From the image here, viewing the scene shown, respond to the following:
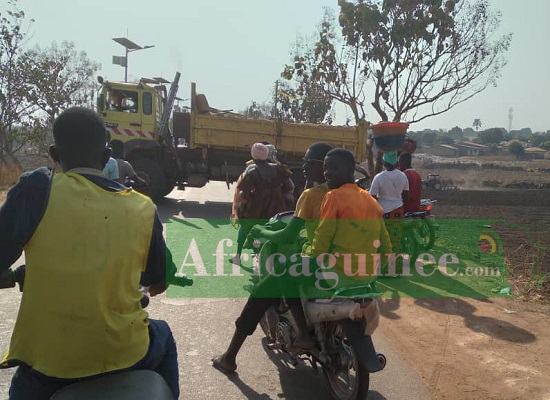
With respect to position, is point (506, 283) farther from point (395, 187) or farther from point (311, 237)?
point (311, 237)

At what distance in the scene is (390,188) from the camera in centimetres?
730

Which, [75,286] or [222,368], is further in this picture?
[222,368]

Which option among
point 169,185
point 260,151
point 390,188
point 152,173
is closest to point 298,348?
point 260,151

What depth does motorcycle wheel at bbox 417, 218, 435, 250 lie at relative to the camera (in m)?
8.19

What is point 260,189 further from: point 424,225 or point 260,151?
point 424,225

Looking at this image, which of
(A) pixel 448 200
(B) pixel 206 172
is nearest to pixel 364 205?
→ (B) pixel 206 172

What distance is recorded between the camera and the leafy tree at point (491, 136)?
11032cm

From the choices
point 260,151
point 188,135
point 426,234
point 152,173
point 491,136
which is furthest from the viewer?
point 491,136

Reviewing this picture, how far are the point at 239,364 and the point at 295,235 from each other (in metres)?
1.31

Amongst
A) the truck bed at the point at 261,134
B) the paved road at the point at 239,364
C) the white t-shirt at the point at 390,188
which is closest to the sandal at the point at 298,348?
the paved road at the point at 239,364

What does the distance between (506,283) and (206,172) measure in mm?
8924

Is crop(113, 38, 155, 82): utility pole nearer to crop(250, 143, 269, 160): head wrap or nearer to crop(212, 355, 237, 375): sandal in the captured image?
crop(250, 143, 269, 160): head wrap

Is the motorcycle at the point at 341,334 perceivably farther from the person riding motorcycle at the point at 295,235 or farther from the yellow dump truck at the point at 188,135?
the yellow dump truck at the point at 188,135

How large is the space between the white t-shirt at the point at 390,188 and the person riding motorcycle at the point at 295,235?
3.28 metres
